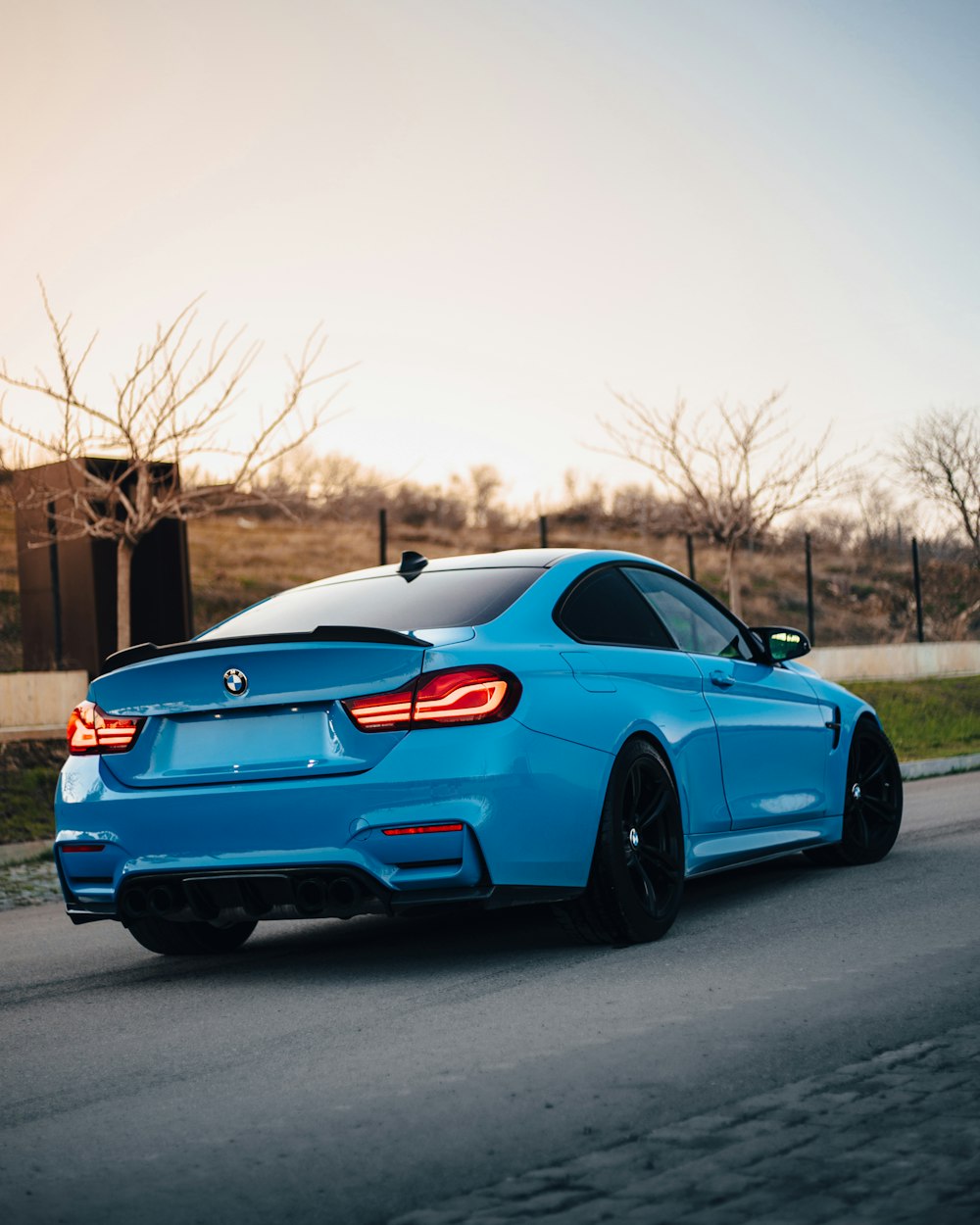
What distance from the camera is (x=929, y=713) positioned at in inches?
912

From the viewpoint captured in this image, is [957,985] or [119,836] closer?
[957,985]

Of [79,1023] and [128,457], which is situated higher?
[128,457]

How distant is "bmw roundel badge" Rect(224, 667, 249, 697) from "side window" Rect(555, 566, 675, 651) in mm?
1237

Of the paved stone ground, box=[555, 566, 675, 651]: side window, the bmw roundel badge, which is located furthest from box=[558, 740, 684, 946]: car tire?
the paved stone ground

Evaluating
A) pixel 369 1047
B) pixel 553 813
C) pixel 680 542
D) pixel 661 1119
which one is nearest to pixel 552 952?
pixel 553 813

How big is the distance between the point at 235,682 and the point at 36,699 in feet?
38.2

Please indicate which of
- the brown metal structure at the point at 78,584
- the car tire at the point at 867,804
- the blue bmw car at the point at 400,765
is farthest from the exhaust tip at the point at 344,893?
the brown metal structure at the point at 78,584

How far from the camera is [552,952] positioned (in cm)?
580

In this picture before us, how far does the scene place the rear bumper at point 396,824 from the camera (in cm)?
507

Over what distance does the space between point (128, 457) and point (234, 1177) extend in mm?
14277

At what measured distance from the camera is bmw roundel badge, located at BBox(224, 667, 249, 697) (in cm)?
532

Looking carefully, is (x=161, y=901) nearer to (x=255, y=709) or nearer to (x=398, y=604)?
(x=255, y=709)

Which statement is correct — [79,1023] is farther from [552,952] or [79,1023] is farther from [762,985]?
[762,985]

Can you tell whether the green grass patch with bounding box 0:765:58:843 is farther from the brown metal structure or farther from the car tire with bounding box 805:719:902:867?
the car tire with bounding box 805:719:902:867
